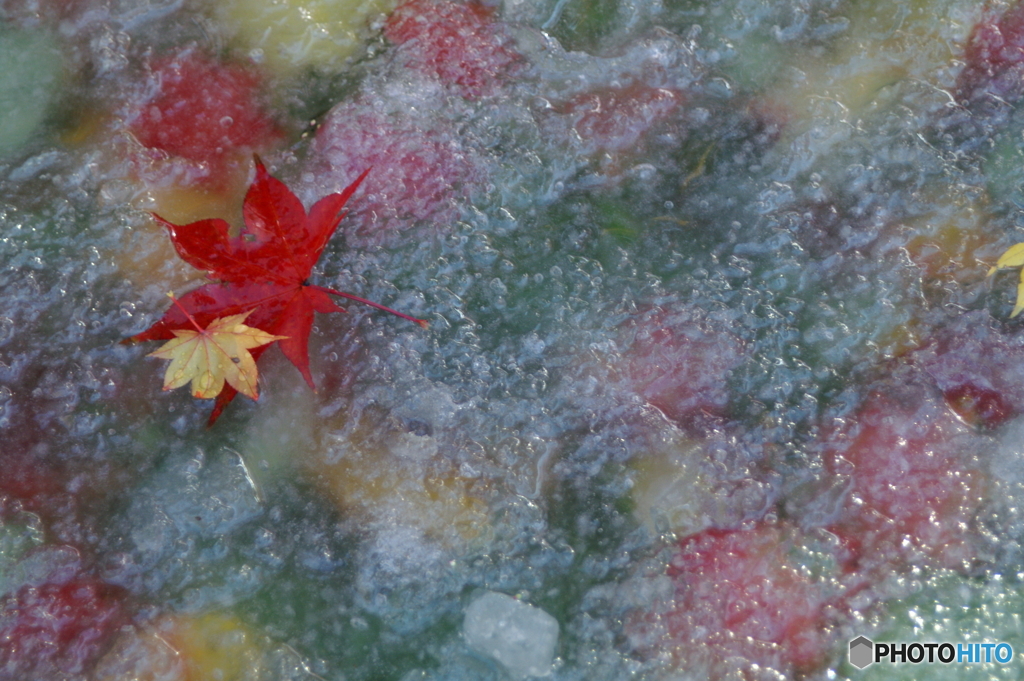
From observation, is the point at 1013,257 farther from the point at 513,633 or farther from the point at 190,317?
the point at 190,317

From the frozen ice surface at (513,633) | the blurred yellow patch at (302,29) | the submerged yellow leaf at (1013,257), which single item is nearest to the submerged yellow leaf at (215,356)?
the frozen ice surface at (513,633)

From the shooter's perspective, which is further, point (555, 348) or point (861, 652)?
point (555, 348)

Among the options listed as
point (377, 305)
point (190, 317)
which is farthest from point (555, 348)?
point (190, 317)

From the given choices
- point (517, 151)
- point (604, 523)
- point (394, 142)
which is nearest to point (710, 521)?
point (604, 523)

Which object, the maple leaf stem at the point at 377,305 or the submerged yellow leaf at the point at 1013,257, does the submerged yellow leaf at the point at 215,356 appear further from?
the submerged yellow leaf at the point at 1013,257

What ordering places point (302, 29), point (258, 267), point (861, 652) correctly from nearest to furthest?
point (861, 652) < point (258, 267) < point (302, 29)

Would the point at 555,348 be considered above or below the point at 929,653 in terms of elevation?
above

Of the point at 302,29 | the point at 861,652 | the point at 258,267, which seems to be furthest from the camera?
the point at 302,29
